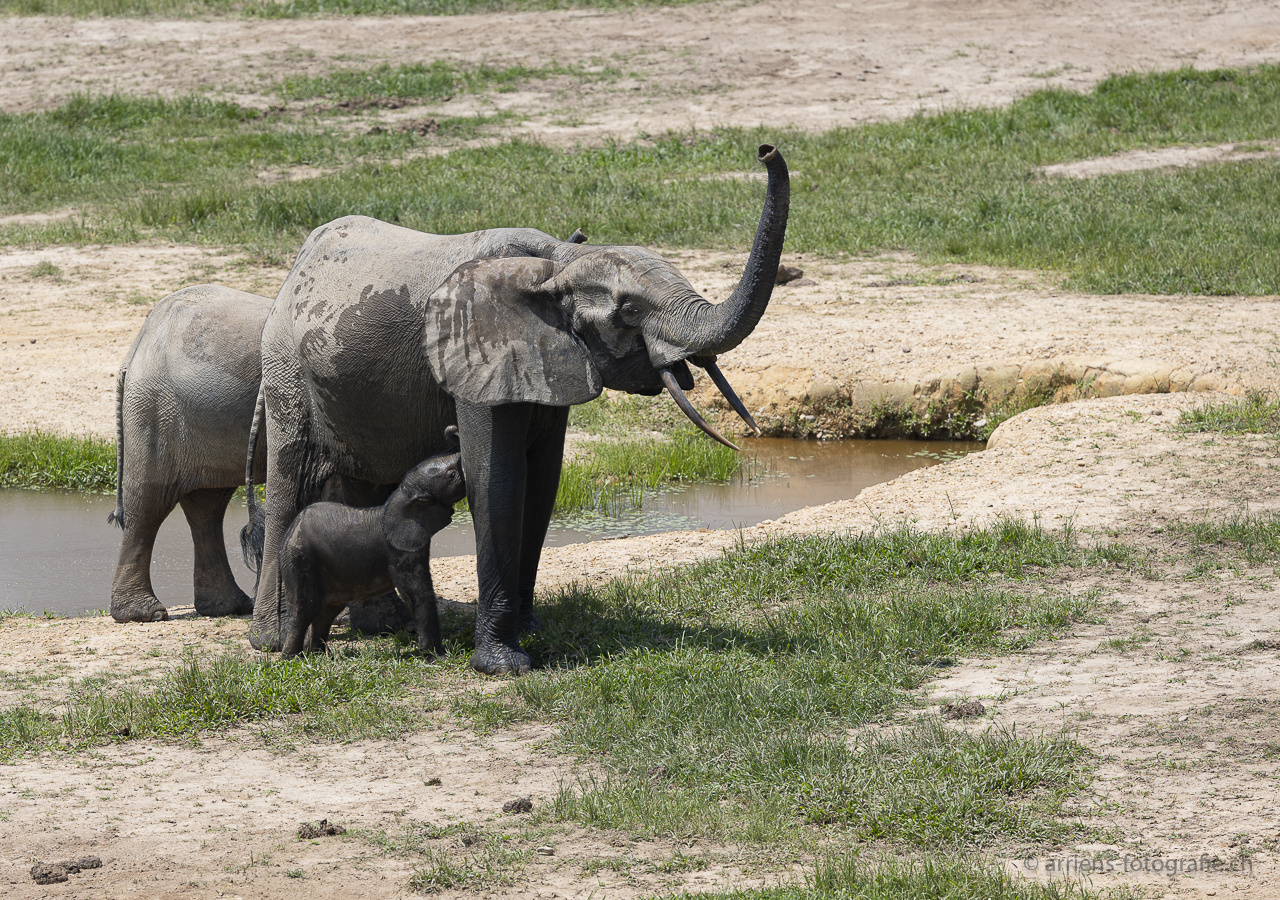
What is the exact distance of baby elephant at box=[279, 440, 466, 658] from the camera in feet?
20.7

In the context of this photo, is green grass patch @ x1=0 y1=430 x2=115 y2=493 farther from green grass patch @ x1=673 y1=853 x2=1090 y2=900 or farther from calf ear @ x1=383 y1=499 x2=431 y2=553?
green grass patch @ x1=673 y1=853 x2=1090 y2=900

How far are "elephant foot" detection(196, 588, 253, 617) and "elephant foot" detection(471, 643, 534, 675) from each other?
2.18 m

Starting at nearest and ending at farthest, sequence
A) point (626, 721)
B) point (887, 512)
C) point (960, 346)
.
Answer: point (626, 721) < point (887, 512) < point (960, 346)

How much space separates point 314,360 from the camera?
6.61m

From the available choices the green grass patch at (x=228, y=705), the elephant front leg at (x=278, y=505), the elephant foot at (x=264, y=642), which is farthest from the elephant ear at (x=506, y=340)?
the elephant foot at (x=264, y=642)

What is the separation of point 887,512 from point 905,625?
91.7 inches

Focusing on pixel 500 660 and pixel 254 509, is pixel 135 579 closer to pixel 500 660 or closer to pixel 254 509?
pixel 254 509

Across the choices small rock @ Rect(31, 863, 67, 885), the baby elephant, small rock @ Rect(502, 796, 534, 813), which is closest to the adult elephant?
the baby elephant

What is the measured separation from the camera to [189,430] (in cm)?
763

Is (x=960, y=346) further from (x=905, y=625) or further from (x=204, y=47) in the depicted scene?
(x=204, y=47)

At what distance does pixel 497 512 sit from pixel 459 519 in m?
4.11

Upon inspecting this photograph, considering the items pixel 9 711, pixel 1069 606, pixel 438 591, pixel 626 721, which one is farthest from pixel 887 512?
pixel 9 711

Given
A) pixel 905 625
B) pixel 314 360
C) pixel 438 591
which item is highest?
pixel 314 360

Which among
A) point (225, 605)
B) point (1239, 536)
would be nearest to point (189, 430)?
point (225, 605)
